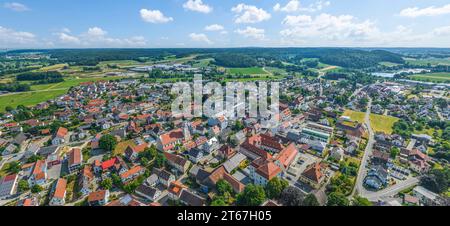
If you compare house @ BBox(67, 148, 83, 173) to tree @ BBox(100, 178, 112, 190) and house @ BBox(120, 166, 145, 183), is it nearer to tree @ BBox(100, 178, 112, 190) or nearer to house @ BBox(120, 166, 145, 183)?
tree @ BBox(100, 178, 112, 190)

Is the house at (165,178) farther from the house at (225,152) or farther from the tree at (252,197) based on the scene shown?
the tree at (252,197)

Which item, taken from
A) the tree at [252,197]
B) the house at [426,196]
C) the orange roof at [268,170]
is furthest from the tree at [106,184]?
the house at [426,196]

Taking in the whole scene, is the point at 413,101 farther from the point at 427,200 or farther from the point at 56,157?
Answer: the point at 56,157

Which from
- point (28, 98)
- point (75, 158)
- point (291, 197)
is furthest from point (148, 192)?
point (28, 98)
